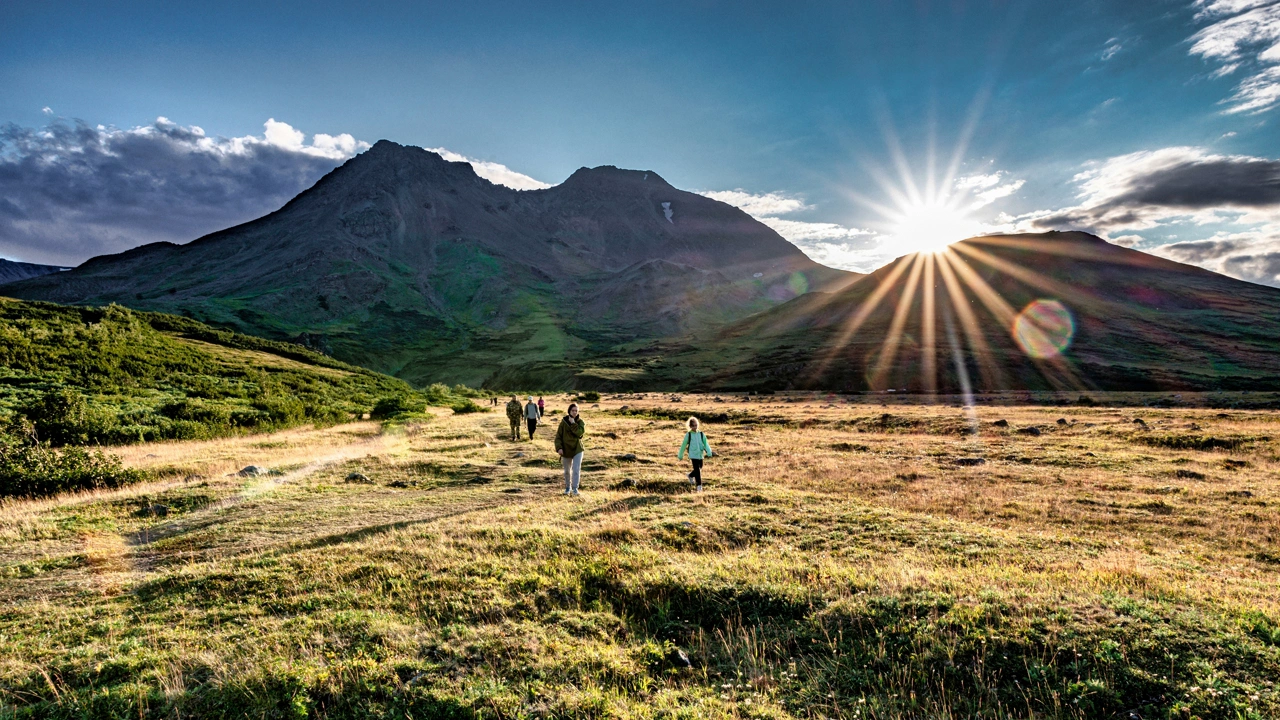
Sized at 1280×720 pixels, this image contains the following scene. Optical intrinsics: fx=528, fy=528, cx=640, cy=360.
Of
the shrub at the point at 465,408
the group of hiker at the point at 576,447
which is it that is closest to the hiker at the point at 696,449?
the group of hiker at the point at 576,447

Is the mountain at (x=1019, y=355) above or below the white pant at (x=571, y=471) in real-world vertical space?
above

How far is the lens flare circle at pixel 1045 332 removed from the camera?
515ft

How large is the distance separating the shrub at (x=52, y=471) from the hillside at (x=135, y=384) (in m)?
4.72

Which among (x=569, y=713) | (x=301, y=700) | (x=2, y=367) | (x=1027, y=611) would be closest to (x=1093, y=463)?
(x=1027, y=611)

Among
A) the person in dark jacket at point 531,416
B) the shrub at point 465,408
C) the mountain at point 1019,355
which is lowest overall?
the shrub at point 465,408

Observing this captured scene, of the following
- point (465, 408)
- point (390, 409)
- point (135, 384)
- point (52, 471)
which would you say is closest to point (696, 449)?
point (52, 471)

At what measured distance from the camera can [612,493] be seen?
66.2 ft

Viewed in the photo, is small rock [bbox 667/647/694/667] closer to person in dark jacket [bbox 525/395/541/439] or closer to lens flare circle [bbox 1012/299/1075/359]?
person in dark jacket [bbox 525/395/541/439]

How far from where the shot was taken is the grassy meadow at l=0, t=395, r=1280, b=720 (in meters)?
7.20

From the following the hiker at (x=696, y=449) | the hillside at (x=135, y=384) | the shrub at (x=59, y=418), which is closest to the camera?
the hiker at (x=696, y=449)

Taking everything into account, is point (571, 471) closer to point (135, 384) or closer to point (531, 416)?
point (531, 416)

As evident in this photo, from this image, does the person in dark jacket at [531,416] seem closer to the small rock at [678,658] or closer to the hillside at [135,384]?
the hillside at [135,384]

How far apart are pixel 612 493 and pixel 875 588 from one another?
1148 cm

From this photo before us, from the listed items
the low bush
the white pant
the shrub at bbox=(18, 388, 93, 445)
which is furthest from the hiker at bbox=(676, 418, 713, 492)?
the low bush
